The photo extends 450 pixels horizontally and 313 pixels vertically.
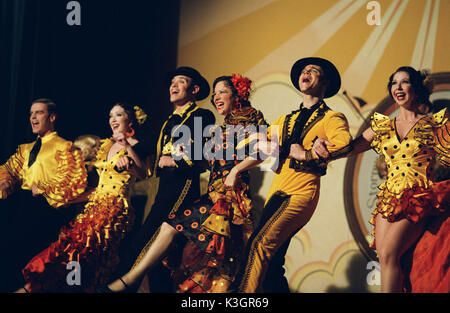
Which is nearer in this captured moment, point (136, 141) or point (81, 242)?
point (81, 242)

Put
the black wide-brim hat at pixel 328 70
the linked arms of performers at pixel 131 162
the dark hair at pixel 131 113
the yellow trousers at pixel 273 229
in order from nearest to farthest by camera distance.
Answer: the yellow trousers at pixel 273 229 < the black wide-brim hat at pixel 328 70 < the linked arms of performers at pixel 131 162 < the dark hair at pixel 131 113

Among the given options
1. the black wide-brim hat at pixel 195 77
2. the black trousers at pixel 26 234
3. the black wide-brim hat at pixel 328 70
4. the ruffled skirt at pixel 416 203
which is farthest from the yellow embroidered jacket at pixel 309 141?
the black trousers at pixel 26 234

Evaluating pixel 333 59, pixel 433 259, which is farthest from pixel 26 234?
pixel 433 259

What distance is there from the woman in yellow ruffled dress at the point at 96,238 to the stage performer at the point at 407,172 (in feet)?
5.39

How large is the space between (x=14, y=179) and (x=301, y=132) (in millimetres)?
2538

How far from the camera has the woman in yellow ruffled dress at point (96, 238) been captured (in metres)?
4.42

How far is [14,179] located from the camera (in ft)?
16.4

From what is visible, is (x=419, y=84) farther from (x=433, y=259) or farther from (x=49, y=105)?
(x=49, y=105)

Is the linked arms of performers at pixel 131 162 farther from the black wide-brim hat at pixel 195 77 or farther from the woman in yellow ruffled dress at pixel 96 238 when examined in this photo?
the black wide-brim hat at pixel 195 77

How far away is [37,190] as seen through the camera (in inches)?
190
